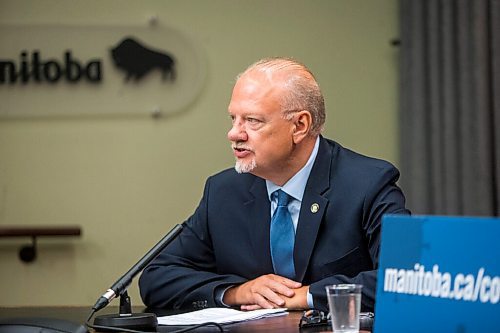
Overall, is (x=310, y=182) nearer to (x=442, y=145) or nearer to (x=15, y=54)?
(x=442, y=145)

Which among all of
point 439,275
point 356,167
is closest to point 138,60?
point 356,167

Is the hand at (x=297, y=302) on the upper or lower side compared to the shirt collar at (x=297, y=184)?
lower

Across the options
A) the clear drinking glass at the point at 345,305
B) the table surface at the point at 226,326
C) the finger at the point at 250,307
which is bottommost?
the finger at the point at 250,307

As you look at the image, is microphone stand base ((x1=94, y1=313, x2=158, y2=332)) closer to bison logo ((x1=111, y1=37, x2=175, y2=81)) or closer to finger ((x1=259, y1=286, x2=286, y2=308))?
finger ((x1=259, y1=286, x2=286, y2=308))

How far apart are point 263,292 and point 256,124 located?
1.60 ft

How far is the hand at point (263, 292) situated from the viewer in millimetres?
2344

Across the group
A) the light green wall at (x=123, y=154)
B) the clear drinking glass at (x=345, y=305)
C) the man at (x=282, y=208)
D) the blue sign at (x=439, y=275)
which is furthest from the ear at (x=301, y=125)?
the light green wall at (x=123, y=154)

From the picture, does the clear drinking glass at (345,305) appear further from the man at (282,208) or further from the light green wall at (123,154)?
the light green wall at (123,154)

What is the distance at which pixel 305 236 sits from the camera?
8.40 feet

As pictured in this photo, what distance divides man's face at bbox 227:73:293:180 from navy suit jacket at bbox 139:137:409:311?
13cm

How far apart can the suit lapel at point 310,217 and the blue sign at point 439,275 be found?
38.9 inches

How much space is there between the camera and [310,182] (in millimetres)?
2625

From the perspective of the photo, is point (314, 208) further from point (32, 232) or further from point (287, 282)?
point (32, 232)

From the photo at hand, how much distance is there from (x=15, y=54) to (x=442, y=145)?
6.20 feet
